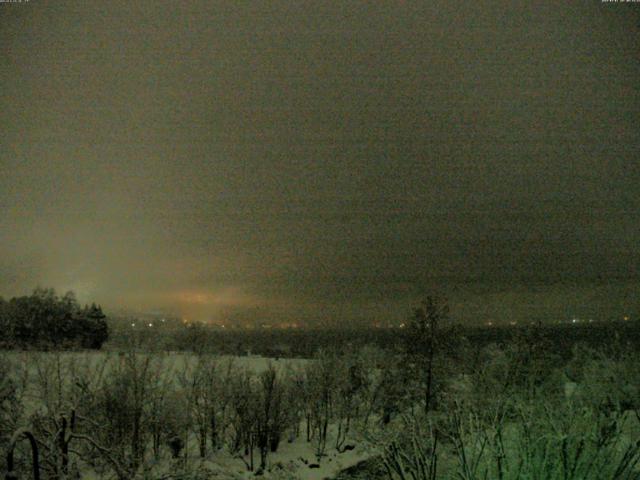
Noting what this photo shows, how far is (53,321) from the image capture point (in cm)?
4331

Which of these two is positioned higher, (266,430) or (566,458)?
(566,458)

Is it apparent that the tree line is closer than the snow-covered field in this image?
No

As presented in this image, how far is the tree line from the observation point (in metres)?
39.6

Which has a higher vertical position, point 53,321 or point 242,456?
point 53,321

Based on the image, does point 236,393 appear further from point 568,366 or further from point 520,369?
point 568,366

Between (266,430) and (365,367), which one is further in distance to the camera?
(365,367)

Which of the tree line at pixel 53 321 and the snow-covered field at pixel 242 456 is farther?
the tree line at pixel 53 321

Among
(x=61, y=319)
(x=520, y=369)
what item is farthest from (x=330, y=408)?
(x=61, y=319)

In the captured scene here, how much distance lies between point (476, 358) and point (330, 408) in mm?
15296

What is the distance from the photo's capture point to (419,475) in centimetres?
559

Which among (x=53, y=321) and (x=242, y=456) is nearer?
(x=242, y=456)

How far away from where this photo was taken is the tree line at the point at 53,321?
130ft

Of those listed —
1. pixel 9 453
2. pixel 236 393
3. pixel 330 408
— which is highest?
pixel 9 453

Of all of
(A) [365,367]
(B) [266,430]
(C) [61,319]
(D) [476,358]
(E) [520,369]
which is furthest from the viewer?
(C) [61,319]
